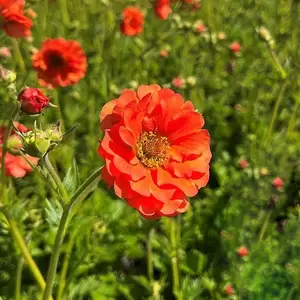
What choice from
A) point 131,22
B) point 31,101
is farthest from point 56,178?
point 131,22

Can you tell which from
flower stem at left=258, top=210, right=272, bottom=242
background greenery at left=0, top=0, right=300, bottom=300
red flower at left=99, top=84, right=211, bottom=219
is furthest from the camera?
flower stem at left=258, top=210, right=272, bottom=242

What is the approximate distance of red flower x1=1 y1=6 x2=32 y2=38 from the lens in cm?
132

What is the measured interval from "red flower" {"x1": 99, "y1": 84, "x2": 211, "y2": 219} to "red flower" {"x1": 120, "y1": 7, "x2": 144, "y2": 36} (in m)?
1.32

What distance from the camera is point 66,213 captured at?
35.9 inches

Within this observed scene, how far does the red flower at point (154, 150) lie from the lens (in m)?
0.80

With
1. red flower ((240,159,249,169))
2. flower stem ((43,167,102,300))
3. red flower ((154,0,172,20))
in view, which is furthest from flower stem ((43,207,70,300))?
red flower ((154,0,172,20))

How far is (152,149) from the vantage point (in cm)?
89

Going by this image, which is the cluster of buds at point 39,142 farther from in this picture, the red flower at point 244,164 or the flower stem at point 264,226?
the red flower at point 244,164

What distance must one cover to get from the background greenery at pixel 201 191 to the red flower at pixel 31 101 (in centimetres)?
13

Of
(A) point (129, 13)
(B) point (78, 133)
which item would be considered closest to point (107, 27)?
(A) point (129, 13)

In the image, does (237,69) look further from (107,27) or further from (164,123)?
(164,123)

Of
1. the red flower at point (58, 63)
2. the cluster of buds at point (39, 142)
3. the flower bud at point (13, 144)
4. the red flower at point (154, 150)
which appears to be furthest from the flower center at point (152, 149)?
the red flower at point (58, 63)

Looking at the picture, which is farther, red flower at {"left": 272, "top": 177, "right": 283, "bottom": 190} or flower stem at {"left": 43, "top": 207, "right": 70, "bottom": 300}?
red flower at {"left": 272, "top": 177, "right": 283, "bottom": 190}

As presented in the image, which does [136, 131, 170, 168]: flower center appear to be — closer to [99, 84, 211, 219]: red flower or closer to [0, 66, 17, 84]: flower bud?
[99, 84, 211, 219]: red flower
